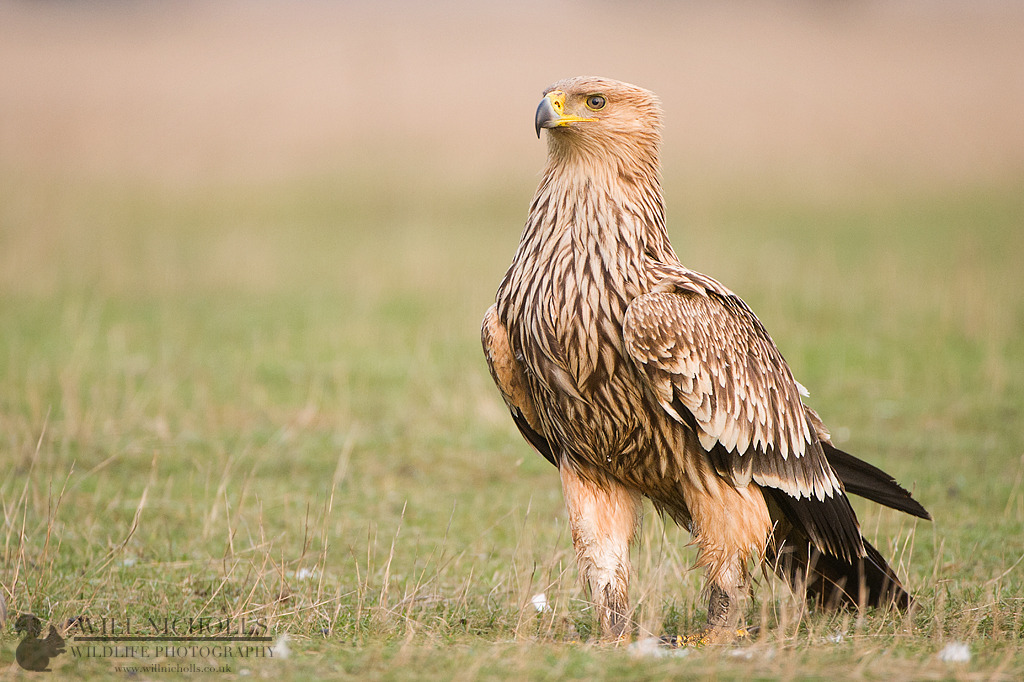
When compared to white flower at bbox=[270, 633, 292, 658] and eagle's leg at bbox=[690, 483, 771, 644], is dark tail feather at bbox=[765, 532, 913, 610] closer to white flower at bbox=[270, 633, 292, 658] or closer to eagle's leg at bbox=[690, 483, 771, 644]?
eagle's leg at bbox=[690, 483, 771, 644]

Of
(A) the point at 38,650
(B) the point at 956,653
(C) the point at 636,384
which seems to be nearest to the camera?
(A) the point at 38,650

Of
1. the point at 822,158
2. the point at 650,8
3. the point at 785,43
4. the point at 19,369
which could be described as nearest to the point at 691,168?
the point at 822,158

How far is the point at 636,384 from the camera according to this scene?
4883mm

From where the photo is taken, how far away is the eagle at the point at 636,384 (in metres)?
4.86

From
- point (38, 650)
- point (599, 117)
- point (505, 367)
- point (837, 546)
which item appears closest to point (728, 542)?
point (837, 546)

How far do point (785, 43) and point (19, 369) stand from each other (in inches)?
928

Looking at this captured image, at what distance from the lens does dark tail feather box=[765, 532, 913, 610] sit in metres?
5.42

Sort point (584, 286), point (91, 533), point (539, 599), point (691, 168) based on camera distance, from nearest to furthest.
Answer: point (584, 286) → point (539, 599) → point (91, 533) → point (691, 168)

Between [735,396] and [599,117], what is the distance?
1.36 meters

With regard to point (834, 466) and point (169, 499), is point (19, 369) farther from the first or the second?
point (834, 466)

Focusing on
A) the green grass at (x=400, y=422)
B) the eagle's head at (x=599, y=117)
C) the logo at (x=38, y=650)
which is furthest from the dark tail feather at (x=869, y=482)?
the logo at (x=38, y=650)

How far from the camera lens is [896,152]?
23.9m

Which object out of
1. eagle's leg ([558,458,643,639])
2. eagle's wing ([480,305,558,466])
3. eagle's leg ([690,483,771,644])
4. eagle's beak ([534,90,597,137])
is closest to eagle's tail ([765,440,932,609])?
eagle's leg ([690,483,771,644])

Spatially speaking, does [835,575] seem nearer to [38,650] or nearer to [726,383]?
[726,383]
